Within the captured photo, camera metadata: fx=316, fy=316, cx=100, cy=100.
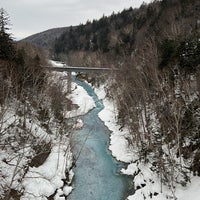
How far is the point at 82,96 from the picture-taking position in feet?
207

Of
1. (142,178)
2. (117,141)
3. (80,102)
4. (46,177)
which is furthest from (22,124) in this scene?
(80,102)

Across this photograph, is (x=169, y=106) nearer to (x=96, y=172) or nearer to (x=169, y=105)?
(x=169, y=105)

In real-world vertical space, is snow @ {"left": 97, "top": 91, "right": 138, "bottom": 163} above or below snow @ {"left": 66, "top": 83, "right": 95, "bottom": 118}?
below

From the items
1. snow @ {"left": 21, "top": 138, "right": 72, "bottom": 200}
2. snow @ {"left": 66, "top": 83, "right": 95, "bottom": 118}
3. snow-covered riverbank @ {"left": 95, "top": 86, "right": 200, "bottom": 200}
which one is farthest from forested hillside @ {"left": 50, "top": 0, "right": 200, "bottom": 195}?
snow @ {"left": 66, "top": 83, "right": 95, "bottom": 118}

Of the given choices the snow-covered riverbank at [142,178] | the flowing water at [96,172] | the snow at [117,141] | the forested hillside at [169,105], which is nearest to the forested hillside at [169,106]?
the forested hillside at [169,105]

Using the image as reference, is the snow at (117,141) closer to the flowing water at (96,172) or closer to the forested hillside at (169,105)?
the flowing water at (96,172)

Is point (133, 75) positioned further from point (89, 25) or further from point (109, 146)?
point (89, 25)

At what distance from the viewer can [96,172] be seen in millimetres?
27422

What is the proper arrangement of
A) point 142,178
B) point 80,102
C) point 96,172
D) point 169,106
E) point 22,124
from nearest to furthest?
point 142,178 < point 169,106 < point 96,172 < point 22,124 < point 80,102

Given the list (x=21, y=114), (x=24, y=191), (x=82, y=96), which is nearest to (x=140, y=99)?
(x=21, y=114)

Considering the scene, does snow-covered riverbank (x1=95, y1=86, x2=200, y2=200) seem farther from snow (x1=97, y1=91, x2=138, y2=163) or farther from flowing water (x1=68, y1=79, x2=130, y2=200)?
flowing water (x1=68, y1=79, x2=130, y2=200)

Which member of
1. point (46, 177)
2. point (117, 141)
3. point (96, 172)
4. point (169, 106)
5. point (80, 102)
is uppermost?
point (169, 106)

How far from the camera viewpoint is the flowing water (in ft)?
77.5

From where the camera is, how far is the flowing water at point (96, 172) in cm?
2361
